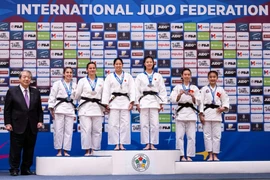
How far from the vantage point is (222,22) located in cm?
1005

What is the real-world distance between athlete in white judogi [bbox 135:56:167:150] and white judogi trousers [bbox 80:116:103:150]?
0.76 meters

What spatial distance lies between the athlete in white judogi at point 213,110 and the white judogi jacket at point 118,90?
1.36m

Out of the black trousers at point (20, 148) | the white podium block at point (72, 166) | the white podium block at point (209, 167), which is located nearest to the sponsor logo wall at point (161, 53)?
the black trousers at point (20, 148)

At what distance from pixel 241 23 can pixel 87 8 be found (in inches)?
123

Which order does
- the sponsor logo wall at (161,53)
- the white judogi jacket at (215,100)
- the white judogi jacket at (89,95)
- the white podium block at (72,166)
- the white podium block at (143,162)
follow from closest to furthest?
1. the white podium block at (72,166)
2. the white podium block at (143,162)
3. the white judogi jacket at (89,95)
4. the white judogi jacket at (215,100)
5. the sponsor logo wall at (161,53)

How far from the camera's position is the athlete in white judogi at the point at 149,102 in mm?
8273

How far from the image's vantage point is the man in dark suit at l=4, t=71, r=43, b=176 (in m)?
7.49

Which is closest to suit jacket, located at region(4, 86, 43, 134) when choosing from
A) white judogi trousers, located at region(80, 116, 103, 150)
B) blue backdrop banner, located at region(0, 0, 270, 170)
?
white judogi trousers, located at region(80, 116, 103, 150)

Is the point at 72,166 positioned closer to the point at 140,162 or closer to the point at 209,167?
the point at 140,162

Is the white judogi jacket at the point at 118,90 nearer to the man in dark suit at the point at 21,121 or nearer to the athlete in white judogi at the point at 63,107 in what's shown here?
the athlete in white judogi at the point at 63,107

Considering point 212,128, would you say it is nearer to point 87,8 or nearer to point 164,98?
point 164,98

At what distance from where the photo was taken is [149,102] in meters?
8.25

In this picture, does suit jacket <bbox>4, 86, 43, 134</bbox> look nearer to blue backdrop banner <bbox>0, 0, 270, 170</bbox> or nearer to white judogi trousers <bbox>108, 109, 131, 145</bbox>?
white judogi trousers <bbox>108, 109, 131, 145</bbox>

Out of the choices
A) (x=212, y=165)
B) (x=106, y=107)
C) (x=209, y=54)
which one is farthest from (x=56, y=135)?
(x=209, y=54)
